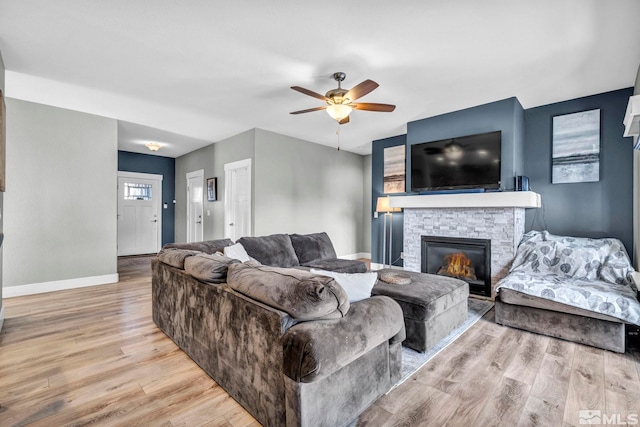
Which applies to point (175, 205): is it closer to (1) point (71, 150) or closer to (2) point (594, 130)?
(1) point (71, 150)

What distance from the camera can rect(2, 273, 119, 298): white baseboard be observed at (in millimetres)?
3785

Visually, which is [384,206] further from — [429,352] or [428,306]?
[429,352]

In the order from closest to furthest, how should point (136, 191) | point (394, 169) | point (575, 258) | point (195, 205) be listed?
point (575, 258) < point (394, 169) < point (195, 205) < point (136, 191)

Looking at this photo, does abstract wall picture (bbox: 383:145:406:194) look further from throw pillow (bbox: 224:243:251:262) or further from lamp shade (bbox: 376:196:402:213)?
throw pillow (bbox: 224:243:251:262)

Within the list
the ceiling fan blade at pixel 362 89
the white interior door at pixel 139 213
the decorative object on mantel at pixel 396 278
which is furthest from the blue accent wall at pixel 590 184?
the white interior door at pixel 139 213

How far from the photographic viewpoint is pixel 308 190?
19.3 feet

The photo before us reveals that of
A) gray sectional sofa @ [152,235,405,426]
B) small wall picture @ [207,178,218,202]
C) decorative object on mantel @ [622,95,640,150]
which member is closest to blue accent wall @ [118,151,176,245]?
small wall picture @ [207,178,218,202]

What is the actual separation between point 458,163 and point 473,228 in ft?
3.06

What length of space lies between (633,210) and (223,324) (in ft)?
14.8

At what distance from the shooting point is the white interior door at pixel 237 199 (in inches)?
206

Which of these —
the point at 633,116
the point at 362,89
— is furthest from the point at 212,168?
the point at 633,116

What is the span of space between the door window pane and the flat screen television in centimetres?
647

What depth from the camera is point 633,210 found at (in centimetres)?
334

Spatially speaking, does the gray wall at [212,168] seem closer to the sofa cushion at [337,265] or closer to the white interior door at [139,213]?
the white interior door at [139,213]
